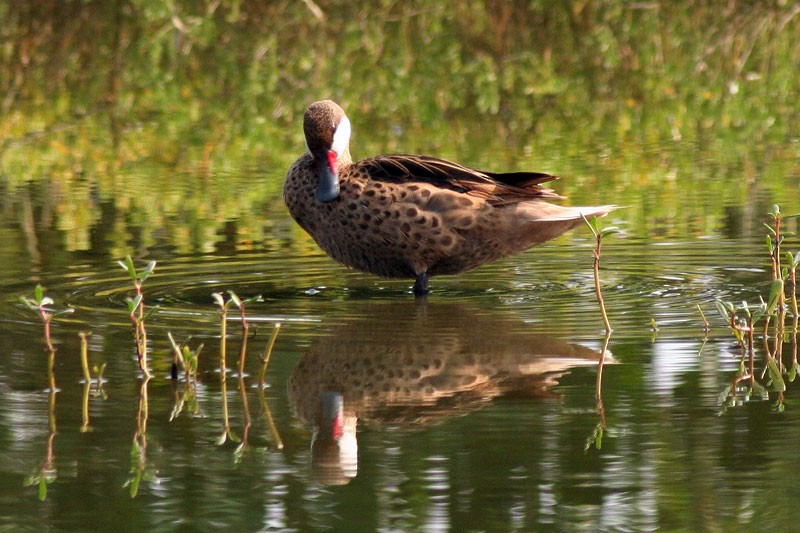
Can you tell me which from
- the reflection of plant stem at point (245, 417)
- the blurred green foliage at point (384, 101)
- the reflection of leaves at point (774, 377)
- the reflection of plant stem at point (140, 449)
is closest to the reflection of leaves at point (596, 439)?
the reflection of leaves at point (774, 377)

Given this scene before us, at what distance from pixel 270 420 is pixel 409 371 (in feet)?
2.56

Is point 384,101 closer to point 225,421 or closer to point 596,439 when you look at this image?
point 225,421

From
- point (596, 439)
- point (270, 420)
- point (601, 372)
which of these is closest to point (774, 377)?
point (601, 372)

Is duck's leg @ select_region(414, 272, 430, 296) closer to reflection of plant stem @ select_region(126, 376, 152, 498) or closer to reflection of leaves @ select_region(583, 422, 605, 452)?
reflection of plant stem @ select_region(126, 376, 152, 498)

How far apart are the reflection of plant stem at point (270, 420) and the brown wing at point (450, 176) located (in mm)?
2433

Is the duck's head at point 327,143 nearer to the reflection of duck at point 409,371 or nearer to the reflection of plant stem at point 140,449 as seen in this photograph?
the reflection of duck at point 409,371

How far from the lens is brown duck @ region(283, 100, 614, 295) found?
7484mm

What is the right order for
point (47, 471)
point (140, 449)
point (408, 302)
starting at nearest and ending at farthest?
point (47, 471), point (140, 449), point (408, 302)

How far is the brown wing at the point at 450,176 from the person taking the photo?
7.62 metres

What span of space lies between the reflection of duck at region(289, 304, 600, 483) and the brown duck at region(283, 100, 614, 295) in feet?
2.25

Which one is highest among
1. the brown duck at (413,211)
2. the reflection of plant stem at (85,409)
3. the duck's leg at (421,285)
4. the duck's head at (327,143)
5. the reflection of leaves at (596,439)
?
the duck's head at (327,143)

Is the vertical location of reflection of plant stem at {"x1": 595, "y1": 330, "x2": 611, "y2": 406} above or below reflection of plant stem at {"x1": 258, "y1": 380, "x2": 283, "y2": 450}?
above

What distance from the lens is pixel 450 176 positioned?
302 inches

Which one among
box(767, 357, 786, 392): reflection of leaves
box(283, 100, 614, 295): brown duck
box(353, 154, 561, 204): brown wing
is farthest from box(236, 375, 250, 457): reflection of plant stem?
box(353, 154, 561, 204): brown wing
